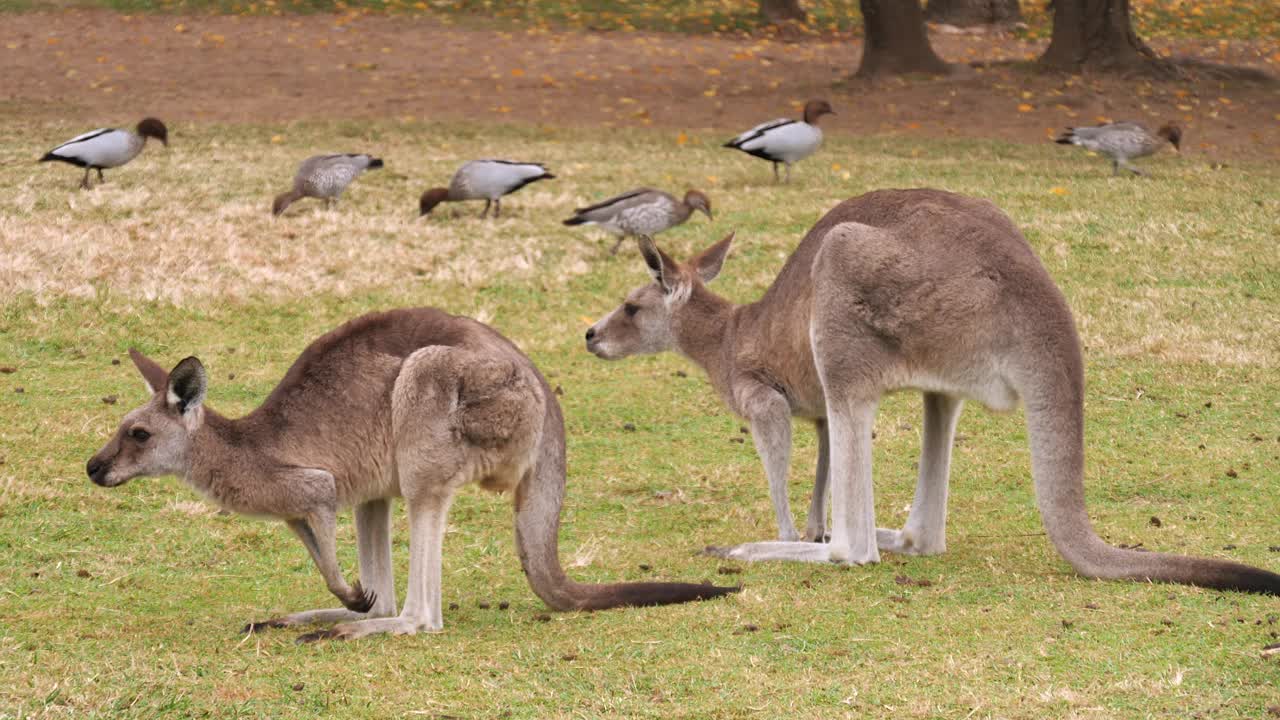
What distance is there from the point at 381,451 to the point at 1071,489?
2.15 meters

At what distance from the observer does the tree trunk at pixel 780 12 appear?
2219 centimetres

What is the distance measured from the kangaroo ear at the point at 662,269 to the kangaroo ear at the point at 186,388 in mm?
2151

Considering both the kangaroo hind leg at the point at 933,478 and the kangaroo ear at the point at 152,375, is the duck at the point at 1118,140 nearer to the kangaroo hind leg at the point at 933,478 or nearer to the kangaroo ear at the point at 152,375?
the kangaroo hind leg at the point at 933,478

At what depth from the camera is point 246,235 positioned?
1026cm

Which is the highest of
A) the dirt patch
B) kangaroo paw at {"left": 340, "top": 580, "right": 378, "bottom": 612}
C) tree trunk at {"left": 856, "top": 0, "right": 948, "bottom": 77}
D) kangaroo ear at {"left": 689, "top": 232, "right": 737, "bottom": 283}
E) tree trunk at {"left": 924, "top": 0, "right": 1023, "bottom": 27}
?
kangaroo ear at {"left": 689, "top": 232, "right": 737, "bottom": 283}

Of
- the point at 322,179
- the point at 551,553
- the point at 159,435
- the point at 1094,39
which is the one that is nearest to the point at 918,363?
the point at 551,553

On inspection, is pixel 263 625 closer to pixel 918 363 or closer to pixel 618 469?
pixel 918 363

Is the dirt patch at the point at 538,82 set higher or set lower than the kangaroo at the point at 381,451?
lower

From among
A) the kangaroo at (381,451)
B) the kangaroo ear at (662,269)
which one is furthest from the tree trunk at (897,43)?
the kangaroo at (381,451)

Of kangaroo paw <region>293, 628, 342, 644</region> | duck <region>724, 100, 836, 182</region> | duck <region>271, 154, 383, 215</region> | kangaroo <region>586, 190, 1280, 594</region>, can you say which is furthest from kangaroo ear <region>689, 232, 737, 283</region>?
duck <region>724, 100, 836, 182</region>

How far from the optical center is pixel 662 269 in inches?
250

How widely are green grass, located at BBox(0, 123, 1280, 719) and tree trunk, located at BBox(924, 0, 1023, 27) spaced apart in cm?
888

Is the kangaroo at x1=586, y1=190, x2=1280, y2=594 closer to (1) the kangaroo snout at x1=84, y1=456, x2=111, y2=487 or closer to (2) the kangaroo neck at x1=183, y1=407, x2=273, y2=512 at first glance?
(2) the kangaroo neck at x1=183, y1=407, x2=273, y2=512

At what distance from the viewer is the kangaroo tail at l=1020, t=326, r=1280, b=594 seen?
483 centimetres
